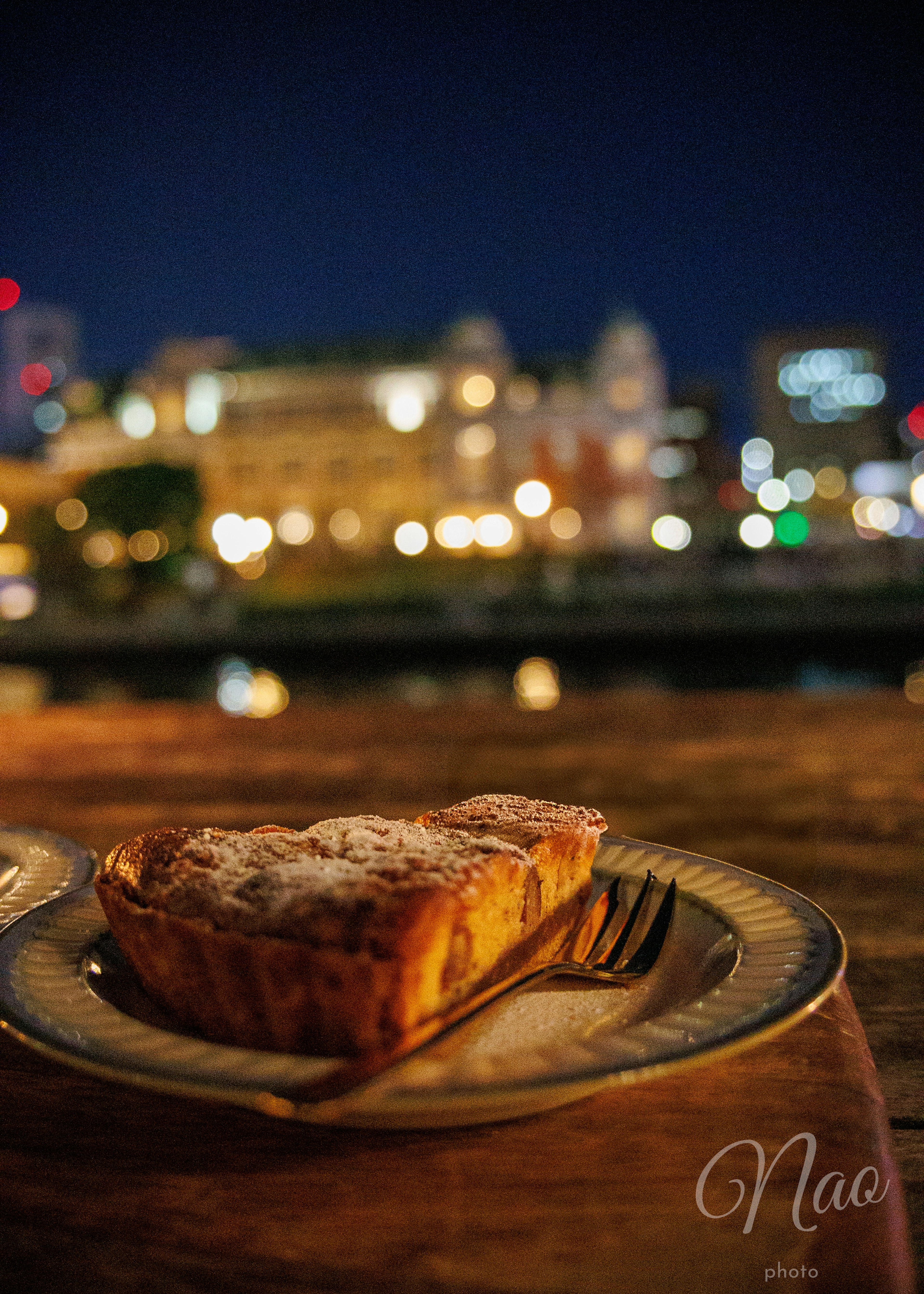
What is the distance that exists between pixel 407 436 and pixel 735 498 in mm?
30852

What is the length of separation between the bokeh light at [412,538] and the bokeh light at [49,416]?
23.5 meters

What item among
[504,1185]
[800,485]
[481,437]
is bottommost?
[504,1185]

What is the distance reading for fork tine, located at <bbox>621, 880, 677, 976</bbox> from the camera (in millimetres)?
657

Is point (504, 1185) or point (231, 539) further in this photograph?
point (231, 539)

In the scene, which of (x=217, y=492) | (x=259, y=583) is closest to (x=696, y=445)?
(x=217, y=492)

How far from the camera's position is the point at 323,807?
5.16 ft

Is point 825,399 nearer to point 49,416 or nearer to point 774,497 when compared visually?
point 774,497

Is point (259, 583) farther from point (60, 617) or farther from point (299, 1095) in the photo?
point (299, 1095)

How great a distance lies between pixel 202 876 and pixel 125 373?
62.9 meters

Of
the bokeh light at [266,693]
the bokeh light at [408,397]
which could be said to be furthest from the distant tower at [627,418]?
the bokeh light at [266,693]

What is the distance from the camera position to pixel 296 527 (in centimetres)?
4853

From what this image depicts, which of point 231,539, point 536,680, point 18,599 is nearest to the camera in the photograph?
point 536,680

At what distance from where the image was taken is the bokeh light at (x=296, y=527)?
48.5 m

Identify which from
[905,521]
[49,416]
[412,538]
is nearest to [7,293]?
[49,416]
